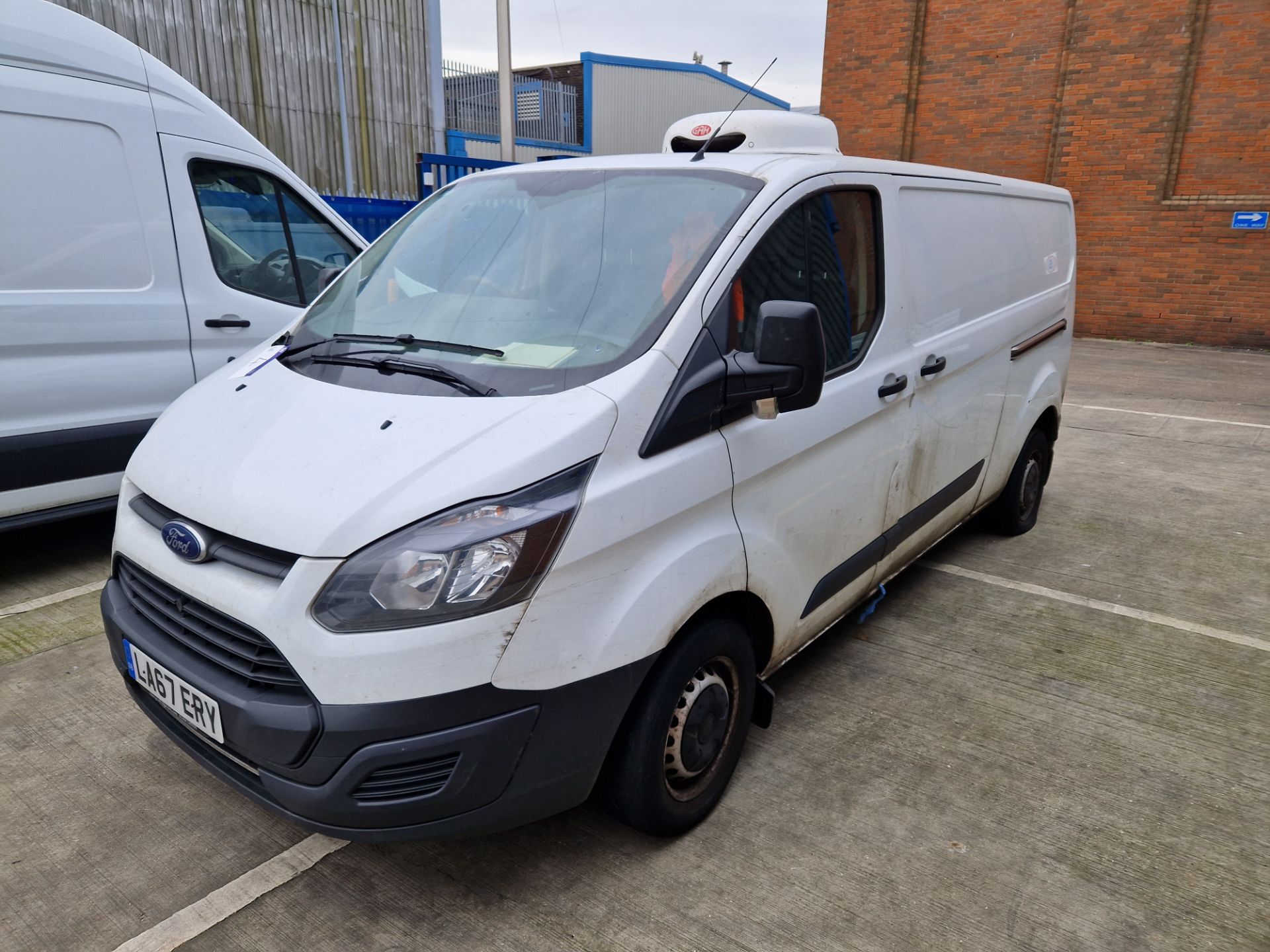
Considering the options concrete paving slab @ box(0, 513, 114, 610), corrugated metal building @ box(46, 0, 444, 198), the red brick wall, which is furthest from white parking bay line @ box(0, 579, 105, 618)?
the red brick wall

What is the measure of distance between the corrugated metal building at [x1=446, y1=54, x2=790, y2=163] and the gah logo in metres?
20.8

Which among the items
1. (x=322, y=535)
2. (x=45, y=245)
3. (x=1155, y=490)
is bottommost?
(x=1155, y=490)

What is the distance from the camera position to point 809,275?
2807 mm

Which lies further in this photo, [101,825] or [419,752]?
[101,825]

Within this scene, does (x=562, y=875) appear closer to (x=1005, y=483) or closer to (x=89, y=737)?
(x=89, y=737)

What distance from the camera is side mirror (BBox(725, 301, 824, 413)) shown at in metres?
2.27

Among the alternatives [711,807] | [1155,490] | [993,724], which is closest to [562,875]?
[711,807]

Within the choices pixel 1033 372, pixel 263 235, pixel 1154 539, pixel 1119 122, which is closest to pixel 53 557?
pixel 263 235

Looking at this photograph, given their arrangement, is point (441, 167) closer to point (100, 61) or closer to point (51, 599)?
point (100, 61)

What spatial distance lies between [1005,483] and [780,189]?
2697 mm

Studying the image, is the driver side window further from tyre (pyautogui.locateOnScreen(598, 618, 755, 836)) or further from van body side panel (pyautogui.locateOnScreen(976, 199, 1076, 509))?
van body side panel (pyautogui.locateOnScreen(976, 199, 1076, 509))

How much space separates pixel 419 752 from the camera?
190cm

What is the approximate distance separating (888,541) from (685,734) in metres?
1.36

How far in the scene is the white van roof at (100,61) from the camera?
3.84 m
